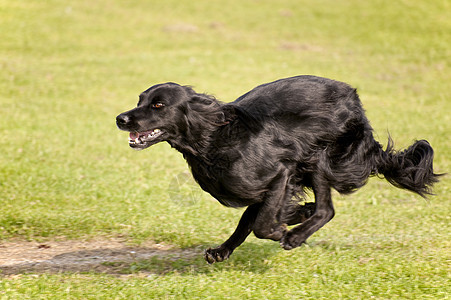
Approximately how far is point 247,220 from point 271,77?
12.8 meters

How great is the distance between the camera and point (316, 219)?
5.72 metres

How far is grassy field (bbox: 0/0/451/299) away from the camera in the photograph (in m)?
5.60

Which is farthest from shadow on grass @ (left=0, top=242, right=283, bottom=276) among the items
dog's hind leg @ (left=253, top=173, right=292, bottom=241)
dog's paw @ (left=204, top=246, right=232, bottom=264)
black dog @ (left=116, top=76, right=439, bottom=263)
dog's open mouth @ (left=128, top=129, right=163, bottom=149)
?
dog's open mouth @ (left=128, top=129, right=163, bottom=149)

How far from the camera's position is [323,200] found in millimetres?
5824

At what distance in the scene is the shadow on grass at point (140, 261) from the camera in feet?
19.5

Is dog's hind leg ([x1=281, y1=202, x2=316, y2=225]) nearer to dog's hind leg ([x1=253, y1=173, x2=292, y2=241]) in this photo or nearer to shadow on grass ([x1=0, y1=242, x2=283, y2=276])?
dog's hind leg ([x1=253, y1=173, x2=292, y2=241])

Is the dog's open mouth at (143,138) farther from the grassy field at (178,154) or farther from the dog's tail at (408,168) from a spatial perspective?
the dog's tail at (408,168)

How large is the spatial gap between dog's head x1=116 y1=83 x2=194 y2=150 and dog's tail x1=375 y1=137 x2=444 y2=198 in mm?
2236

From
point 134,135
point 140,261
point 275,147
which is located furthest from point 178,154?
point 134,135

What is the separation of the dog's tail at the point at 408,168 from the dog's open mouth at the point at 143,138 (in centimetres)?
239

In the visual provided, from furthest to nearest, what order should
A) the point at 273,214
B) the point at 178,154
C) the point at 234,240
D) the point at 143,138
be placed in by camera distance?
the point at 178,154
the point at 234,240
the point at 273,214
the point at 143,138

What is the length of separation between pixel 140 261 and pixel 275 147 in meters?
1.98

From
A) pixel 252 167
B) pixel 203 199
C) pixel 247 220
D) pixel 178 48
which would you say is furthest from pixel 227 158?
pixel 178 48

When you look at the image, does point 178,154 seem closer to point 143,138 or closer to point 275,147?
point 275,147
